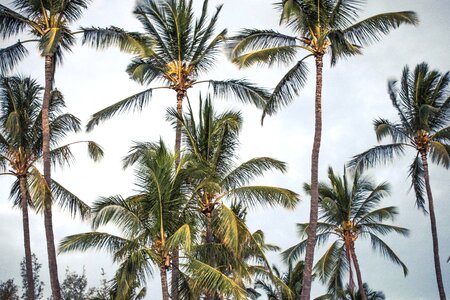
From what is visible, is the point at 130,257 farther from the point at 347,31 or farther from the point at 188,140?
the point at 347,31

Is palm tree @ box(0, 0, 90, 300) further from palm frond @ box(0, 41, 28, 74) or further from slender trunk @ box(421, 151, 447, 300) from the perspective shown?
slender trunk @ box(421, 151, 447, 300)

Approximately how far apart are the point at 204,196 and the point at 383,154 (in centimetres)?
1056

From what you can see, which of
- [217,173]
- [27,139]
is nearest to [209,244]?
[217,173]

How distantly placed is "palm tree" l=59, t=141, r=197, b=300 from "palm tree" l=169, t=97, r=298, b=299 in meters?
1.20

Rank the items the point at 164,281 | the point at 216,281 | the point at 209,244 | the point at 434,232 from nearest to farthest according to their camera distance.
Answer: the point at 216,281 < the point at 164,281 < the point at 209,244 < the point at 434,232

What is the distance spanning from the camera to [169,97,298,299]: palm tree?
18.4m

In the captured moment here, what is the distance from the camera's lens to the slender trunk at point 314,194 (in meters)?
17.9

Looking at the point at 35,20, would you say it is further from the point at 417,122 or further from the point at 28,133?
the point at 417,122

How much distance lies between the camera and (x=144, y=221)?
16438 millimetres

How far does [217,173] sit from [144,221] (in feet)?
13.0

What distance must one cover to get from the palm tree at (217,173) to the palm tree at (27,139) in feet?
15.3

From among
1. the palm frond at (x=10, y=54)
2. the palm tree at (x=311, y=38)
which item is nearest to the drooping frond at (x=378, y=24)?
the palm tree at (x=311, y=38)

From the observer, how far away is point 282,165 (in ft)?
63.9

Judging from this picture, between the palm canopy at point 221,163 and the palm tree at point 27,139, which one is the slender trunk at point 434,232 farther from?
the palm tree at point 27,139
